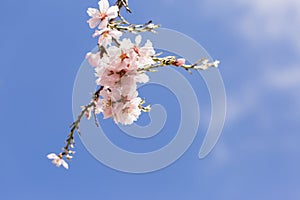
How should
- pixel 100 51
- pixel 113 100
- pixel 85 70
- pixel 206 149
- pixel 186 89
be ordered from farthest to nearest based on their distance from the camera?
pixel 186 89
pixel 206 149
pixel 85 70
pixel 113 100
pixel 100 51

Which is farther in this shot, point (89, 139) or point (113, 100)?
point (89, 139)

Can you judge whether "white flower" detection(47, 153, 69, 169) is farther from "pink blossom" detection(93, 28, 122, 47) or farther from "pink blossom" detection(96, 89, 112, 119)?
"pink blossom" detection(93, 28, 122, 47)

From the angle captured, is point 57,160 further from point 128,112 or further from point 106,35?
point 106,35

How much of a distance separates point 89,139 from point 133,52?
228 centimetres

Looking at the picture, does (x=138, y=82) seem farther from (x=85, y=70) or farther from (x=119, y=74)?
(x=85, y=70)

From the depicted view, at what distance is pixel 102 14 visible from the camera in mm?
1363

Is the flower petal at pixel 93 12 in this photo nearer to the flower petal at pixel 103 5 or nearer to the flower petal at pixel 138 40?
the flower petal at pixel 103 5

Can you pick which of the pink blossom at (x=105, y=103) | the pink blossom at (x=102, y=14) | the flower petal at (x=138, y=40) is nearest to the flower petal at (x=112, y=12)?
the pink blossom at (x=102, y=14)

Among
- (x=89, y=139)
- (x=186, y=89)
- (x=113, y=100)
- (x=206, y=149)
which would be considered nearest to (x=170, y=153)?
(x=206, y=149)

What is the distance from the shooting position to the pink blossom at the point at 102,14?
135 centimetres

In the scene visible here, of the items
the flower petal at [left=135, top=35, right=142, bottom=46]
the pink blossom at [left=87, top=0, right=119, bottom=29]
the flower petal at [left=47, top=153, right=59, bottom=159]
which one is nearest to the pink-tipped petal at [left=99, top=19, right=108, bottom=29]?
the pink blossom at [left=87, top=0, right=119, bottom=29]

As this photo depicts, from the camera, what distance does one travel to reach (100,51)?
121 cm

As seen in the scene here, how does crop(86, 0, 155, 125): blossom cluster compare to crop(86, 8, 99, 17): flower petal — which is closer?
crop(86, 0, 155, 125): blossom cluster

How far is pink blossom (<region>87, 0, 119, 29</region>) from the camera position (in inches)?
53.2
